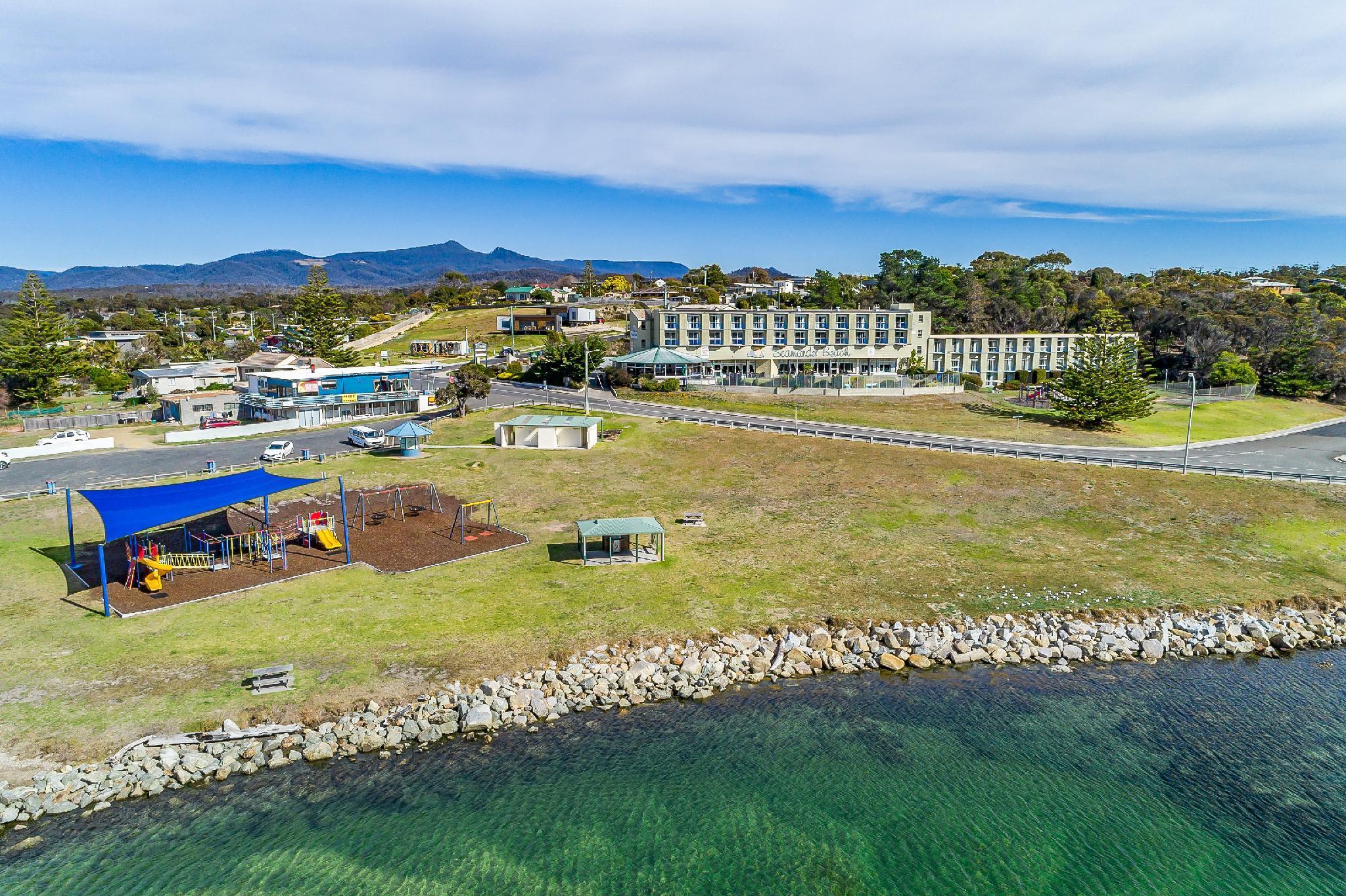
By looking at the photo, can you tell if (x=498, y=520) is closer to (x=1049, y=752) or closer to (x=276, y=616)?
(x=276, y=616)

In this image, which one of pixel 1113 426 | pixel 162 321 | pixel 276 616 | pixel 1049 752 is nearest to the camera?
pixel 1049 752

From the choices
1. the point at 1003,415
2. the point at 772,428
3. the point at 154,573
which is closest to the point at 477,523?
the point at 154,573

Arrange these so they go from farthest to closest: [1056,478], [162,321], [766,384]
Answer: [162,321] < [766,384] < [1056,478]

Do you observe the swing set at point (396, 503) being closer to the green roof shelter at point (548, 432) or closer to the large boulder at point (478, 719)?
the green roof shelter at point (548, 432)

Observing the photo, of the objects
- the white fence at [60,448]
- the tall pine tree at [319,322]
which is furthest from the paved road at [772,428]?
the tall pine tree at [319,322]

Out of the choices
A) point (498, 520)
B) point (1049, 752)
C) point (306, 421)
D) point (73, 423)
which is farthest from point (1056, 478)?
point (73, 423)
